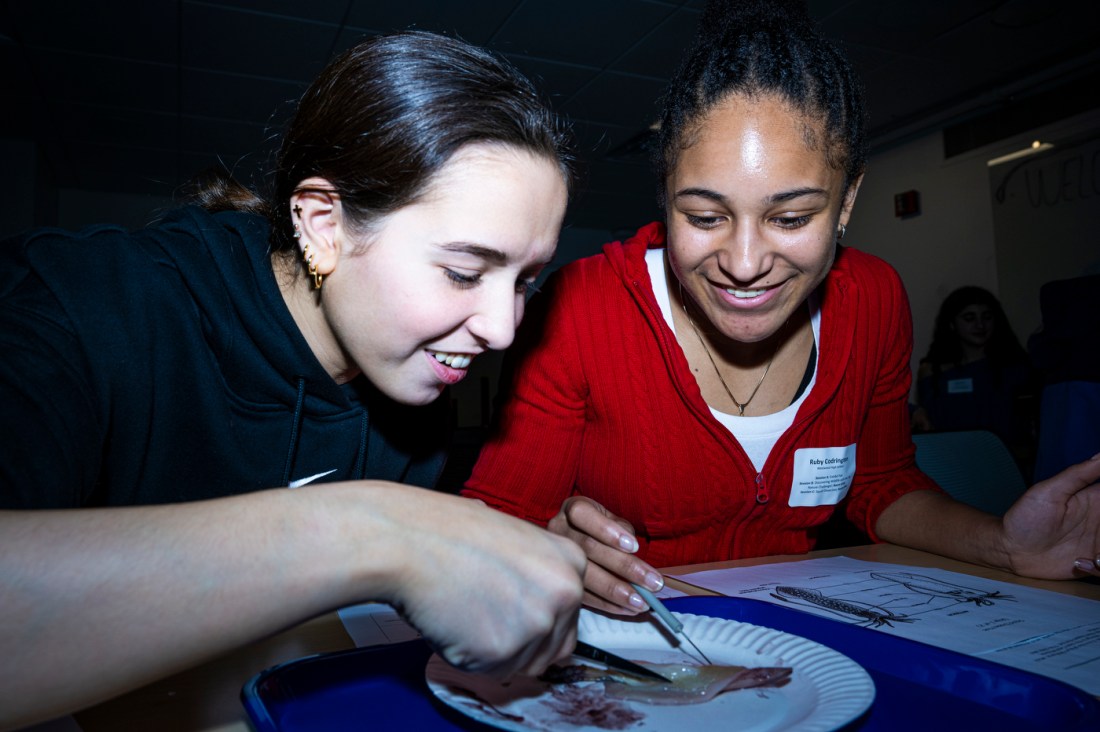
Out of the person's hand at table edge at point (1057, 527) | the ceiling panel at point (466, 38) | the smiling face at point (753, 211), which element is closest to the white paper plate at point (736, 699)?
the person's hand at table edge at point (1057, 527)

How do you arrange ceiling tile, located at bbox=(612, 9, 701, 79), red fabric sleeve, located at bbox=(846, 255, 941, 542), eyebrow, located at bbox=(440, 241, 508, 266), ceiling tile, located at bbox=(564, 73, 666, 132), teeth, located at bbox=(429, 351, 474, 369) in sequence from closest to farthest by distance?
1. eyebrow, located at bbox=(440, 241, 508, 266)
2. teeth, located at bbox=(429, 351, 474, 369)
3. red fabric sleeve, located at bbox=(846, 255, 941, 542)
4. ceiling tile, located at bbox=(612, 9, 701, 79)
5. ceiling tile, located at bbox=(564, 73, 666, 132)

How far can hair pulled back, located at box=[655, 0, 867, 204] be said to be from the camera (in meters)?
1.13

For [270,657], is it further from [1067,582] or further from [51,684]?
[1067,582]

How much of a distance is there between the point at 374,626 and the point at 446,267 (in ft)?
1.27

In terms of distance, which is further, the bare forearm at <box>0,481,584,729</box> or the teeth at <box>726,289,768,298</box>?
the teeth at <box>726,289,768,298</box>

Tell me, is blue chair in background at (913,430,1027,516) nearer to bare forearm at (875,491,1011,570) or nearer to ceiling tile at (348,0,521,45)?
bare forearm at (875,491,1011,570)

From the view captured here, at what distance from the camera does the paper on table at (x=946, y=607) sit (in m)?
0.68

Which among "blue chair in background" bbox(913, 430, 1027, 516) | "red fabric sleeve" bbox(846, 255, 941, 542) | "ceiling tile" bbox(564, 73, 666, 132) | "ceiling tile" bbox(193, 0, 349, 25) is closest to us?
"red fabric sleeve" bbox(846, 255, 941, 542)

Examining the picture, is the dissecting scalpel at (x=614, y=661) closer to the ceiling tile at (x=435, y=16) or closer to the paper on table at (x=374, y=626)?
the paper on table at (x=374, y=626)

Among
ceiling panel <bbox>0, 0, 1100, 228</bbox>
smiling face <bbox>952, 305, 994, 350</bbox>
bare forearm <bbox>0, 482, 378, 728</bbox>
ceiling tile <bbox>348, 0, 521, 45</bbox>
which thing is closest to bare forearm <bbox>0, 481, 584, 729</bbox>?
bare forearm <bbox>0, 482, 378, 728</bbox>

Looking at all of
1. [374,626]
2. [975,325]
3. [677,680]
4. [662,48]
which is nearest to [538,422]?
[374,626]

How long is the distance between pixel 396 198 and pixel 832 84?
0.73 m

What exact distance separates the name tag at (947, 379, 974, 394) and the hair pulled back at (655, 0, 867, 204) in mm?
4045

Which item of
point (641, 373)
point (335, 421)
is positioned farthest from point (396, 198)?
point (641, 373)
